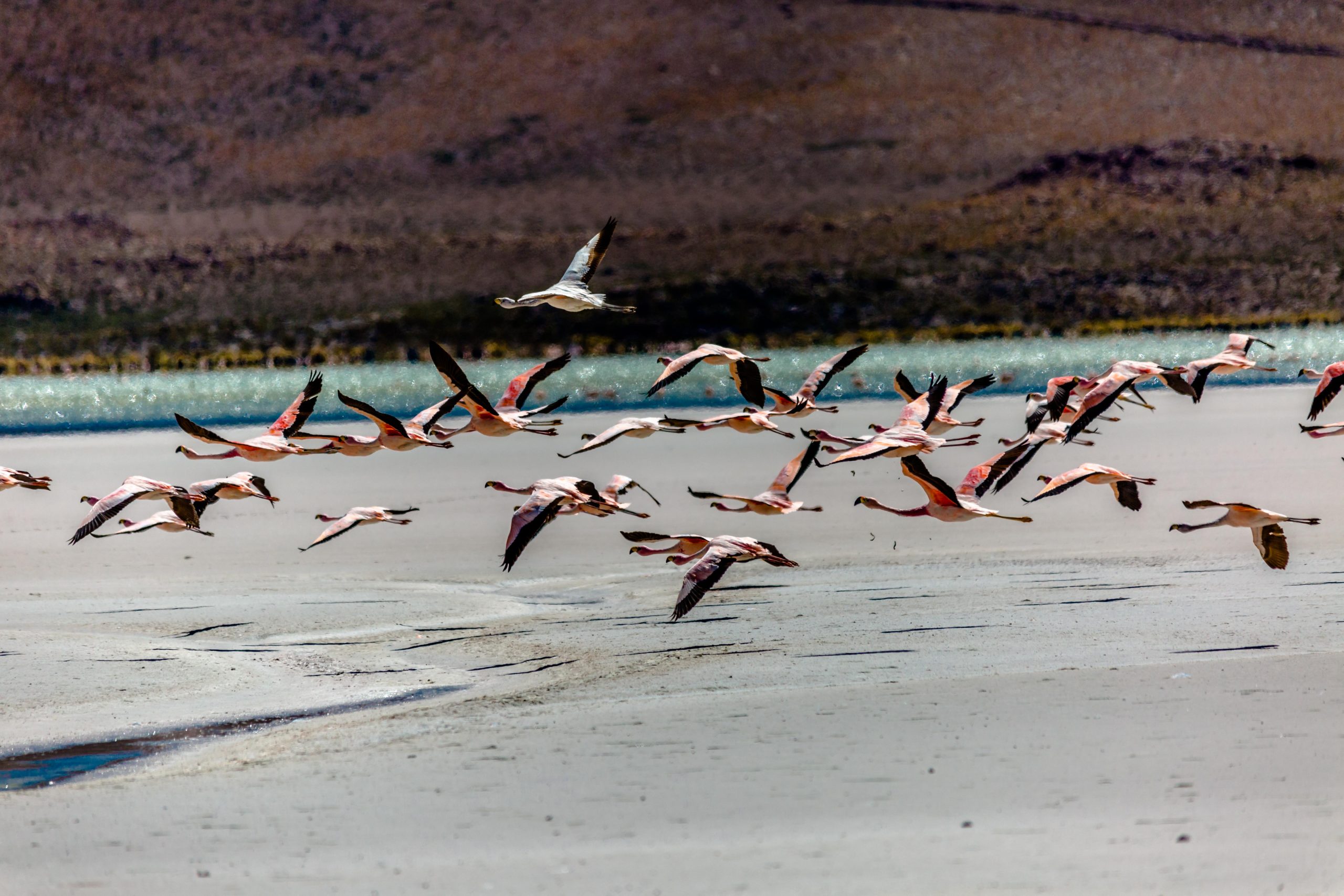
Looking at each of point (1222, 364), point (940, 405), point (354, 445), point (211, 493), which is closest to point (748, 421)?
point (940, 405)

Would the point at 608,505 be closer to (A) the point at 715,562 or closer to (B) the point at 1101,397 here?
(A) the point at 715,562

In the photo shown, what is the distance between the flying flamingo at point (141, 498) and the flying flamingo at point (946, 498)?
451 centimetres

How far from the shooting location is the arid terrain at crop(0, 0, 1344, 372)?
62594 mm

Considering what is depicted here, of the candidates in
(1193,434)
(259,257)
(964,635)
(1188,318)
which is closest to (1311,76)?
(1188,318)

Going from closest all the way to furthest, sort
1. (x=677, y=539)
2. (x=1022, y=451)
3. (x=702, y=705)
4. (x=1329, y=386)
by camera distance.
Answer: (x=702, y=705) < (x=677, y=539) < (x=1329, y=386) < (x=1022, y=451)

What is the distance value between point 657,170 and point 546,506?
70.5m

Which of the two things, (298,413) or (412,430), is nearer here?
(412,430)

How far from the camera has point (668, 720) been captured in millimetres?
9188

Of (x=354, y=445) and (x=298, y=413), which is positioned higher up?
(x=298, y=413)

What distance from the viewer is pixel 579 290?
1188 cm

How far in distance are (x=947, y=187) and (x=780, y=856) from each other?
6865 cm

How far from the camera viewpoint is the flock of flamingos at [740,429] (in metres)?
10.9

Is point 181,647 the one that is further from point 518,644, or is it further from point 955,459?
point 955,459

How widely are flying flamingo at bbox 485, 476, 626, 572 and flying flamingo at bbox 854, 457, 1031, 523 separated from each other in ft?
5.97
